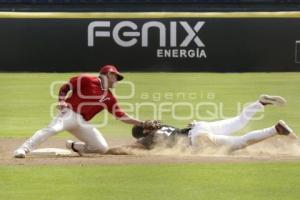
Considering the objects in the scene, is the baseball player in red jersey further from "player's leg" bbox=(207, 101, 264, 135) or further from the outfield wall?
the outfield wall

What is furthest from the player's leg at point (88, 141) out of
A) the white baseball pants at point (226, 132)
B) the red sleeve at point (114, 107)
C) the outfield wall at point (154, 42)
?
the outfield wall at point (154, 42)

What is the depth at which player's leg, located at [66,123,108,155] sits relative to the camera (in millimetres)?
10016

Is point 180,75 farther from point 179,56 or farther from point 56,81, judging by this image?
point 56,81

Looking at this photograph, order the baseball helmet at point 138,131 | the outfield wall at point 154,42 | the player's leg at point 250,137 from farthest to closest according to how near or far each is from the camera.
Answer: the outfield wall at point 154,42
the baseball helmet at point 138,131
the player's leg at point 250,137

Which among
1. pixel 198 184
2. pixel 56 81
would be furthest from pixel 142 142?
pixel 56 81

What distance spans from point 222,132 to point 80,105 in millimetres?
1690

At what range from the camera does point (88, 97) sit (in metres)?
9.84

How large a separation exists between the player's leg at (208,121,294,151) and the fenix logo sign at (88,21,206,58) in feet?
43.6

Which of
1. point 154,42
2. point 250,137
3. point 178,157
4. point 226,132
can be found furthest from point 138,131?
point 154,42

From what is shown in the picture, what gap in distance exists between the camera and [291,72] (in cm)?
2264

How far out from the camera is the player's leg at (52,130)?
9.74m

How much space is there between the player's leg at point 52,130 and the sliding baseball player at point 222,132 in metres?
0.79

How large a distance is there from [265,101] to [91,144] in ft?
6.94

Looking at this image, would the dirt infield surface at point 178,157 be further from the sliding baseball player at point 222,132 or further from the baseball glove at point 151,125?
the baseball glove at point 151,125
